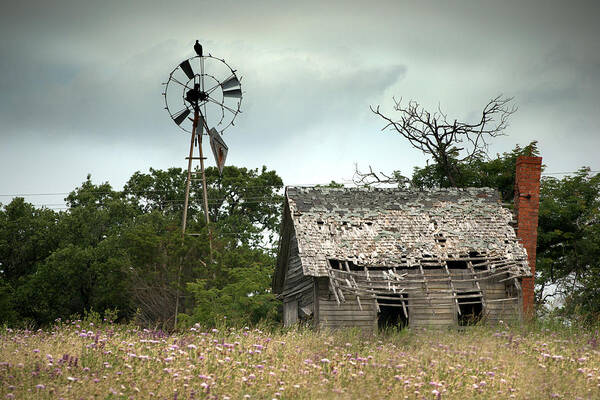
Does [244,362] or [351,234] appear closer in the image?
[244,362]

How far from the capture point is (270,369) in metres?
10.6

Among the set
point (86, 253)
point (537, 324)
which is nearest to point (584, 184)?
point (537, 324)

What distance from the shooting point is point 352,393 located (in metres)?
9.66

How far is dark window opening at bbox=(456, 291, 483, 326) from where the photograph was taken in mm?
22944

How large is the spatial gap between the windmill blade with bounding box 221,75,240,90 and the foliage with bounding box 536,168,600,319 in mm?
15714

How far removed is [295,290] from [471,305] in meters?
6.23

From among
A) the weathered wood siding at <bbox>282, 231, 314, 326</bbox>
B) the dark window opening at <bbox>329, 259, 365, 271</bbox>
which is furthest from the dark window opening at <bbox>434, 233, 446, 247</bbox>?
the weathered wood siding at <bbox>282, 231, 314, 326</bbox>

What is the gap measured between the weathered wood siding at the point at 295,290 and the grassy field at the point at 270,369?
10.8 metres

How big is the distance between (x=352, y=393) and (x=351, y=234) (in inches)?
571

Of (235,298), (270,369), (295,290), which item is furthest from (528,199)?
(270,369)

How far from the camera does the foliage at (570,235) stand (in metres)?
33.8

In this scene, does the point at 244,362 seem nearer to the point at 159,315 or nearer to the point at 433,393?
the point at 433,393

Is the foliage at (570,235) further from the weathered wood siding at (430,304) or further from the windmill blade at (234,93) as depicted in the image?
the windmill blade at (234,93)

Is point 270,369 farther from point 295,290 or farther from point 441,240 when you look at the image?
point 295,290
